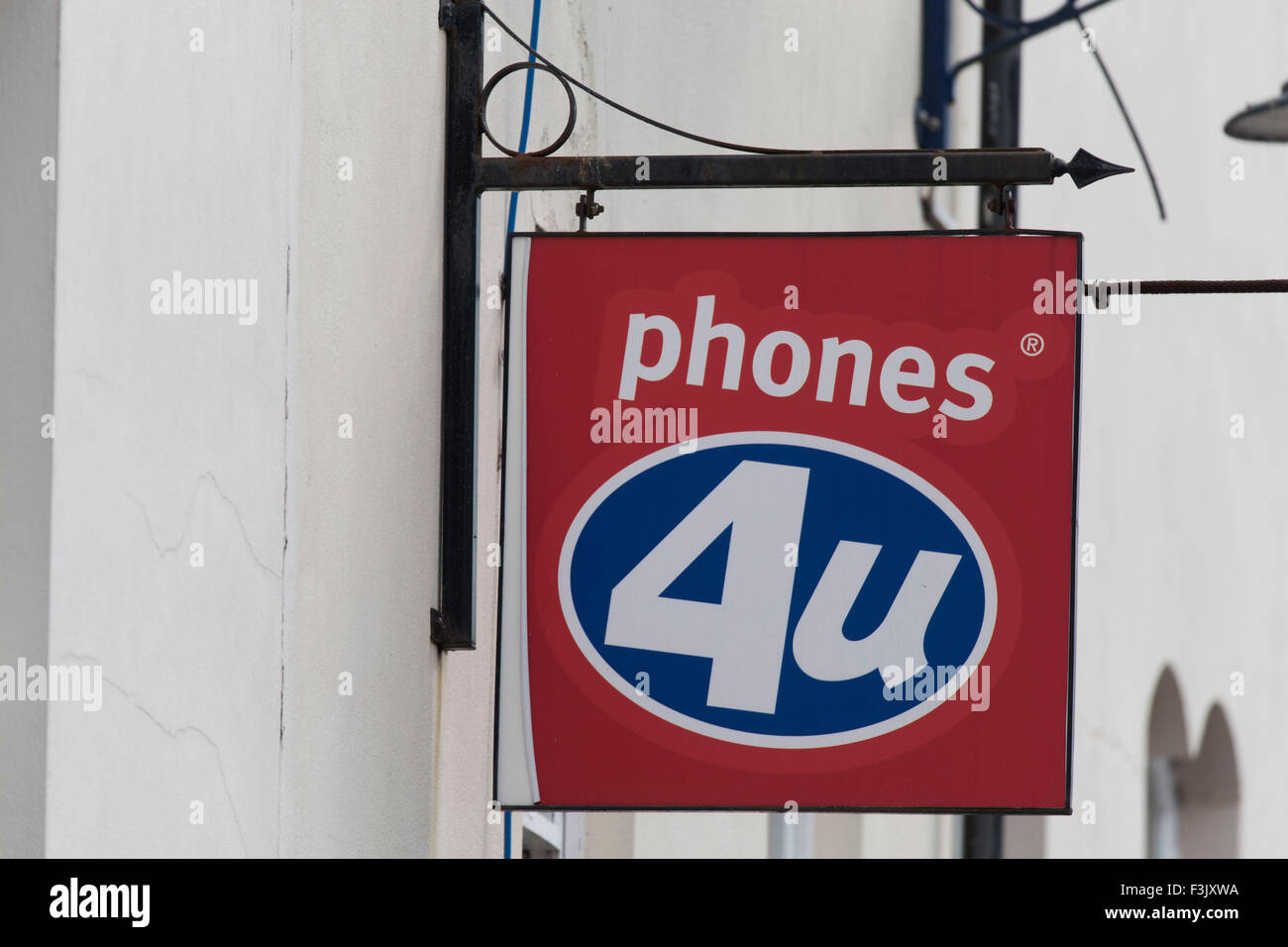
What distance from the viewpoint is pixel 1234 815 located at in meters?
13.2

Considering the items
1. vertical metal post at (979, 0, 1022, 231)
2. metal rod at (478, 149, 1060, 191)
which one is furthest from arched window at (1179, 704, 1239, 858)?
metal rod at (478, 149, 1060, 191)

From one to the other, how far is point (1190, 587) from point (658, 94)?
8.17 metres

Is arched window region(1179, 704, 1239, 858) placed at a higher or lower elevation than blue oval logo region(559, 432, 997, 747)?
lower

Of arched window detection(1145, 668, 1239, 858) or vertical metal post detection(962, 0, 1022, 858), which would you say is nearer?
vertical metal post detection(962, 0, 1022, 858)

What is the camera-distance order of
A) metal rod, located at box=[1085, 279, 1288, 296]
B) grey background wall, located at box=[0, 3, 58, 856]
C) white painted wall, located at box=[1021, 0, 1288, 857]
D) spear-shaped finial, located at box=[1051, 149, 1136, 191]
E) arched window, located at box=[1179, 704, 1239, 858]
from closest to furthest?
grey background wall, located at box=[0, 3, 58, 856] → spear-shaped finial, located at box=[1051, 149, 1136, 191] → metal rod, located at box=[1085, 279, 1288, 296] → white painted wall, located at box=[1021, 0, 1288, 857] → arched window, located at box=[1179, 704, 1239, 858]

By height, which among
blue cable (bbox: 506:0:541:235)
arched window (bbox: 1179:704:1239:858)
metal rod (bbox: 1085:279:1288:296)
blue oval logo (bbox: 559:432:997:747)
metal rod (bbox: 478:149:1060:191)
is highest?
blue cable (bbox: 506:0:541:235)

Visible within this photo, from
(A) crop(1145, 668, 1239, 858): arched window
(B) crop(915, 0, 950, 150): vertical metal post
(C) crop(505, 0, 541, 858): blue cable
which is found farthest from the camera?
(A) crop(1145, 668, 1239, 858): arched window

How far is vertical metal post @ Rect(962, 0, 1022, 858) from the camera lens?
31.1 feet

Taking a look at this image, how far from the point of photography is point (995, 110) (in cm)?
952

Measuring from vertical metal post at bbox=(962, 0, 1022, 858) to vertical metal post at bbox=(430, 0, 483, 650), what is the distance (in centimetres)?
601

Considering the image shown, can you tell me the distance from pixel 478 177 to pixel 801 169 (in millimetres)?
523

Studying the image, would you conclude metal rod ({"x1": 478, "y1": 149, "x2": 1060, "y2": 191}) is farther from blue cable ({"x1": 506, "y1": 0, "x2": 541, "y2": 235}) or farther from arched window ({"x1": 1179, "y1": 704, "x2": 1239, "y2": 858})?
arched window ({"x1": 1179, "y1": 704, "x2": 1239, "y2": 858})

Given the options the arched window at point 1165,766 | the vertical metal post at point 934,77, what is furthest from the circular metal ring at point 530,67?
the arched window at point 1165,766
